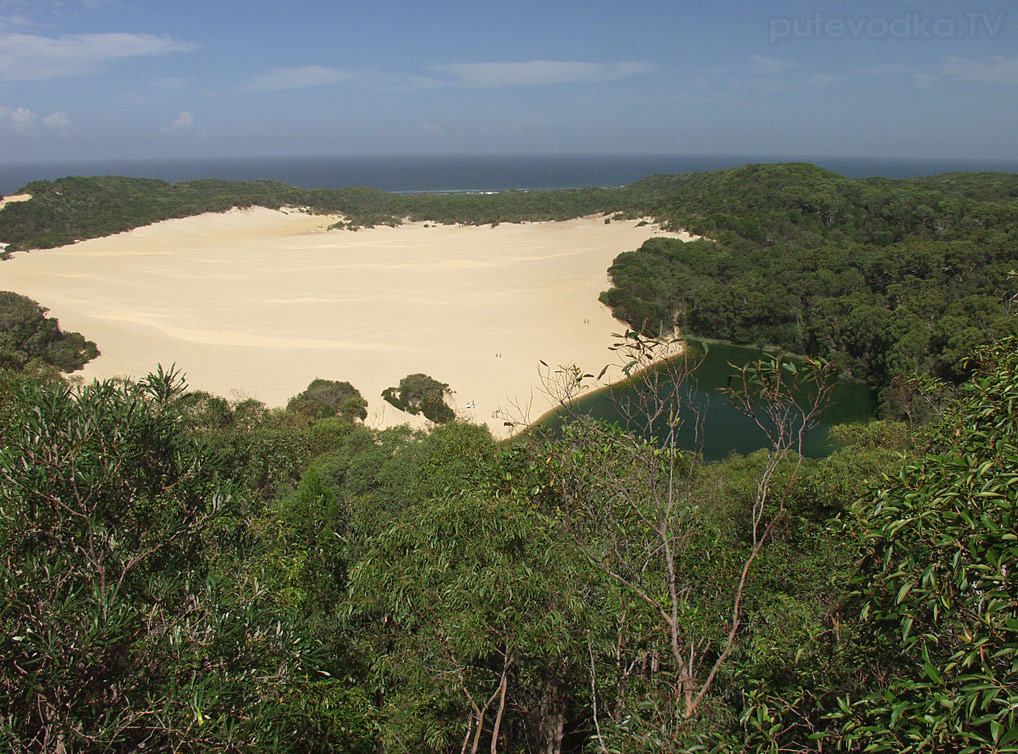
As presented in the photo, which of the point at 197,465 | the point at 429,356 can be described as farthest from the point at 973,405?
the point at 429,356

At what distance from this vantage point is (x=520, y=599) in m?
→ 4.55

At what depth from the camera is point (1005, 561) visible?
2367 millimetres

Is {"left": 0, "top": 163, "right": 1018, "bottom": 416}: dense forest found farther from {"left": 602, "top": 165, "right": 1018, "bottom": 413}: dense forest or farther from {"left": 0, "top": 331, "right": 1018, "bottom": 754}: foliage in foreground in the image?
{"left": 0, "top": 331, "right": 1018, "bottom": 754}: foliage in foreground

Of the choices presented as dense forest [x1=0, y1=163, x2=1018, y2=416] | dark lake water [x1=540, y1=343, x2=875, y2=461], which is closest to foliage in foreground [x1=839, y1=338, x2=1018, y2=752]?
dense forest [x1=0, y1=163, x2=1018, y2=416]

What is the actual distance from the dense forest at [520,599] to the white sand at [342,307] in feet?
45.3

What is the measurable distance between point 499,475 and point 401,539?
48.6 inches

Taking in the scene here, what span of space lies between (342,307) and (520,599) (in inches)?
1429

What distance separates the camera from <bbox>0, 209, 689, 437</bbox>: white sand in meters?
28.2

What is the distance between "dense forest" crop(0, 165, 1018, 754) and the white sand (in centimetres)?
1380

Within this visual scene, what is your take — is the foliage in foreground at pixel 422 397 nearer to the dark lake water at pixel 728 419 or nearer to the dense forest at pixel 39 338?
the dark lake water at pixel 728 419

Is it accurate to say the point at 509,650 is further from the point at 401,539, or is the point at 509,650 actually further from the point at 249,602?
the point at 249,602

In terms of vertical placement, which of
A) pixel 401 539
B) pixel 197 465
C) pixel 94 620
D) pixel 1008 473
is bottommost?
pixel 401 539

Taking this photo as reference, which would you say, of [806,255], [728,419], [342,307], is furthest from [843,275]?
[342,307]

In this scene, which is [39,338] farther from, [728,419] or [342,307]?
[728,419]
